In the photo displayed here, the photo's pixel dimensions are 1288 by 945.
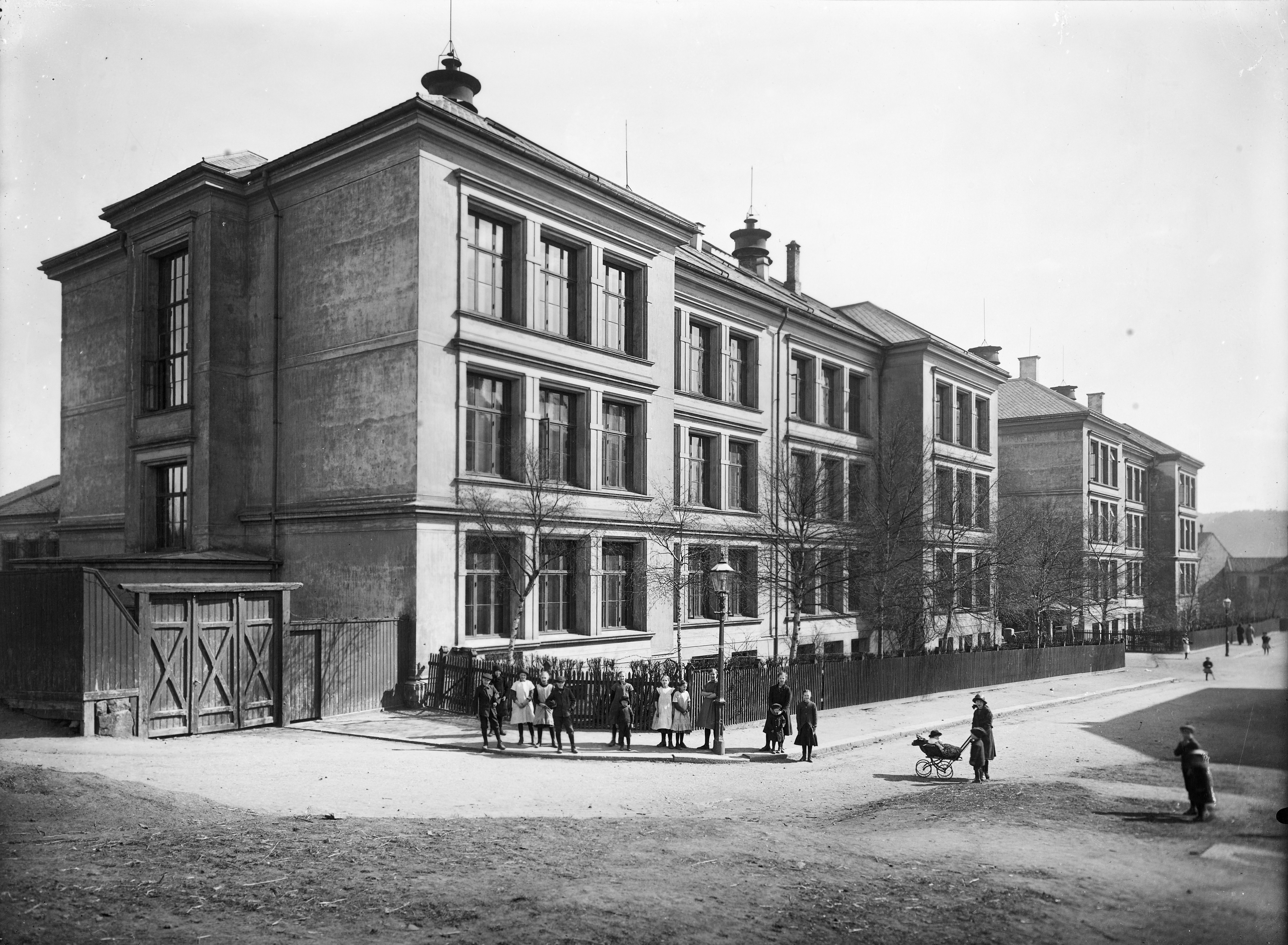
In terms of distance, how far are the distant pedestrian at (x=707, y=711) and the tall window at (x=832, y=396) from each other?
974 inches

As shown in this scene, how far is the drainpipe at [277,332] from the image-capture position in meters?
27.6

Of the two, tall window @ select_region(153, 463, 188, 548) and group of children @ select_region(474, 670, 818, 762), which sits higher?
tall window @ select_region(153, 463, 188, 548)

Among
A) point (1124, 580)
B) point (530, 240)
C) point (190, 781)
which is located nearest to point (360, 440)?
point (530, 240)

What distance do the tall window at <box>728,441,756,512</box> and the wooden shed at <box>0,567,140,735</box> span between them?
24.0m

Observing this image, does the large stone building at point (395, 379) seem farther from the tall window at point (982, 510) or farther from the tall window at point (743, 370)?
the tall window at point (982, 510)

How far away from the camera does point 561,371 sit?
27719 mm

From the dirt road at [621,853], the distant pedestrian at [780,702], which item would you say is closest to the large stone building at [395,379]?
the distant pedestrian at [780,702]

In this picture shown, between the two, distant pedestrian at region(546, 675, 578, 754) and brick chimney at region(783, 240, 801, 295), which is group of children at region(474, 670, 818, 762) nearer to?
distant pedestrian at region(546, 675, 578, 754)

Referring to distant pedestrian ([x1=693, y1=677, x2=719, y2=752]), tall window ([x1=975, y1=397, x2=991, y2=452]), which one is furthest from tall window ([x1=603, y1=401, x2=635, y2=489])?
tall window ([x1=975, y1=397, x2=991, y2=452])

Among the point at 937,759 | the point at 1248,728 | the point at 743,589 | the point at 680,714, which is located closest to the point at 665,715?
the point at 680,714

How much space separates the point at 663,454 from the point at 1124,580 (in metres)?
44.8

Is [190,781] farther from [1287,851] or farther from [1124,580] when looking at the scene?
[1124,580]

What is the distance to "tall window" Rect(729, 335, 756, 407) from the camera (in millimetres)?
39031

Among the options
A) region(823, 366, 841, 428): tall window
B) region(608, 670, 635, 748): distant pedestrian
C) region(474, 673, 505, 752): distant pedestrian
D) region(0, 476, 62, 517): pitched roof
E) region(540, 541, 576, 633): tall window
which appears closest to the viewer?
region(474, 673, 505, 752): distant pedestrian
